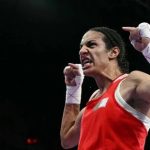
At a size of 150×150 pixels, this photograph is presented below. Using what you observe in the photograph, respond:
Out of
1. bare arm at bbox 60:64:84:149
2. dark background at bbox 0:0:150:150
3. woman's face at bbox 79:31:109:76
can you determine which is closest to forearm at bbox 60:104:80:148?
bare arm at bbox 60:64:84:149

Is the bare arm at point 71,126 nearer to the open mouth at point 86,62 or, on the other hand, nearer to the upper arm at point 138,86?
the open mouth at point 86,62

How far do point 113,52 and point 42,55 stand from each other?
400cm

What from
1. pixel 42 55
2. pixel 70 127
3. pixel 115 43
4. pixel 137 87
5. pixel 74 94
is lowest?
pixel 42 55

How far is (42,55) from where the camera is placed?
5980 mm

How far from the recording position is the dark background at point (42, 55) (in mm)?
5000

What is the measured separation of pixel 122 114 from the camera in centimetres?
163

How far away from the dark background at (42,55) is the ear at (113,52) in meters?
2.79

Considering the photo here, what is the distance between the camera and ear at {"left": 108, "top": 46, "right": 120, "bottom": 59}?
6.67ft

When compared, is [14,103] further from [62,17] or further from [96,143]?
[96,143]

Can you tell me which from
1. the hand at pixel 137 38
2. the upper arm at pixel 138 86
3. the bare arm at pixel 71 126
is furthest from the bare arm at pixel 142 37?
the bare arm at pixel 71 126

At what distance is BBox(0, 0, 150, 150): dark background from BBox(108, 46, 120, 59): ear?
279 cm

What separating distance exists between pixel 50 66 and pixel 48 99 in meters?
0.97

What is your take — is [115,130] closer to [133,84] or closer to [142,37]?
[133,84]

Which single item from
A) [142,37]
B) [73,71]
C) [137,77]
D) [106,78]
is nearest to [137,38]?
[142,37]
